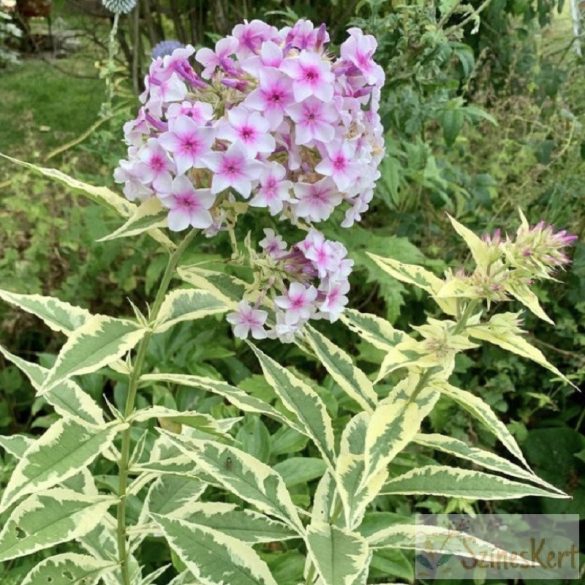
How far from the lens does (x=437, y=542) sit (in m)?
1.07

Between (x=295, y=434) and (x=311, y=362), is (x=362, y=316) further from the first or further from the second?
(x=311, y=362)

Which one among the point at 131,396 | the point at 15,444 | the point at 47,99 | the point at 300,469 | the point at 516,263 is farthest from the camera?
the point at 47,99

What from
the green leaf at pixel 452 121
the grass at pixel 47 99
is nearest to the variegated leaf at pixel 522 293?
the green leaf at pixel 452 121

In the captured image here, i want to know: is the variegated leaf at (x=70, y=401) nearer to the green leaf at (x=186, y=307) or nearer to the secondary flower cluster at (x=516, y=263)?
the green leaf at (x=186, y=307)

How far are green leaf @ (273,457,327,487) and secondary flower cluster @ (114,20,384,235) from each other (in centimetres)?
76

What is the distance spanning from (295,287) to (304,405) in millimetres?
212

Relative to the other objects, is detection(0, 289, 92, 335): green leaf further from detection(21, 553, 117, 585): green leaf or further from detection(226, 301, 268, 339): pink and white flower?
detection(21, 553, 117, 585): green leaf

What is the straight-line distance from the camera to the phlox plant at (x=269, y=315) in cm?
85

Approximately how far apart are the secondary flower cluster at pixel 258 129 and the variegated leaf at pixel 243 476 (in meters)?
0.30

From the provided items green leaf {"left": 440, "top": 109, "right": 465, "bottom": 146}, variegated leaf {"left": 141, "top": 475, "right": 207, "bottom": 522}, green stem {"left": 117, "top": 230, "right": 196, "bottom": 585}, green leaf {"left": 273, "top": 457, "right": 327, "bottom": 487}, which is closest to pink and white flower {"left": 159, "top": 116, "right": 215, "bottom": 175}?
green stem {"left": 117, "top": 230, "right": 196, "bottom": 585}

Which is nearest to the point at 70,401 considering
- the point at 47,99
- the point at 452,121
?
the point at 452,121

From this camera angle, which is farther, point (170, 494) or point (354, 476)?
point (170, 494)

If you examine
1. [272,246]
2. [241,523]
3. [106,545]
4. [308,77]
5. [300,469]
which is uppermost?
[308,77]

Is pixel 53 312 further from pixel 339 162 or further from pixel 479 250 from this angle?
pixel 479 250
